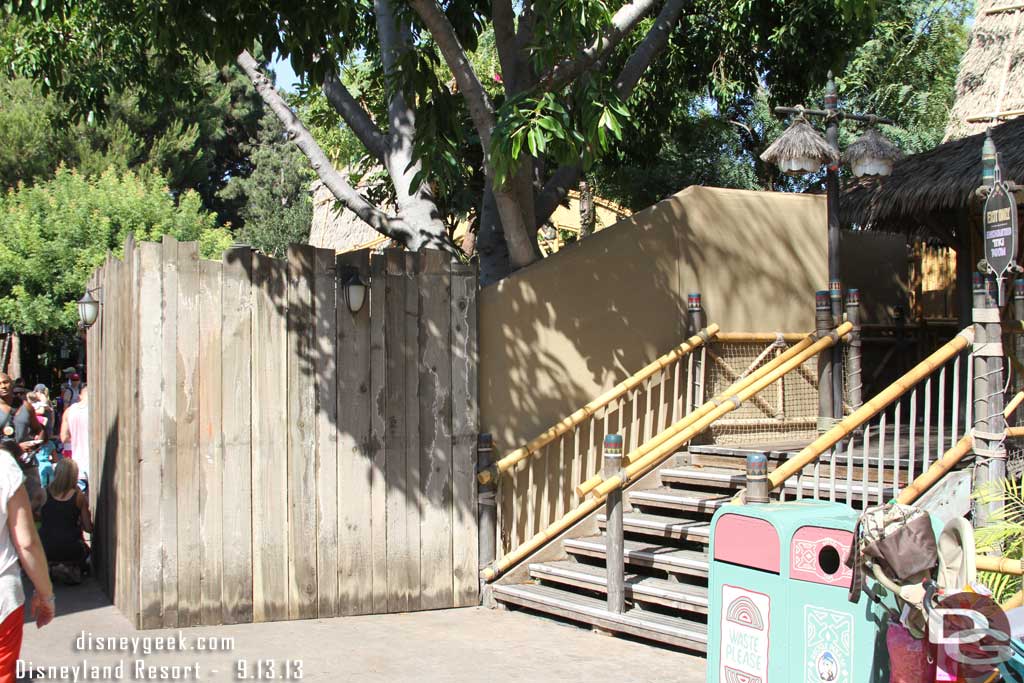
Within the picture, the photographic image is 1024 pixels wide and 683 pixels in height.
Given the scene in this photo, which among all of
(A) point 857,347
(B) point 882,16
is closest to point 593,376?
(A) point 857,347

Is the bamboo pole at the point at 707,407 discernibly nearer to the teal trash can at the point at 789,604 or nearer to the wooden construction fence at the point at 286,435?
the wooden construction fence at the point at 286,435

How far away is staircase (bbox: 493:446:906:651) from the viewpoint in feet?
22.5

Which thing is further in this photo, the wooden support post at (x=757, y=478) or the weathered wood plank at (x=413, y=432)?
the weathered wood plank at (x=413, y=432)

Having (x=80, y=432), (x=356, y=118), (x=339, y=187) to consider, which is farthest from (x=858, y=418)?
(x=80, y=432)

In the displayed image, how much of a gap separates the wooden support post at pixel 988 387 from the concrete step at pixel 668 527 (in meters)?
1.89

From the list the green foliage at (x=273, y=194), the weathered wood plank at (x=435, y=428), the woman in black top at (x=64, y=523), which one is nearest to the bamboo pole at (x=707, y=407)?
the weathered wood plank at (x=435, y=428)

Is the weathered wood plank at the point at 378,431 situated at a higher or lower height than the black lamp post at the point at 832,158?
lower

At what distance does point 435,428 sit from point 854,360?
3.54 m

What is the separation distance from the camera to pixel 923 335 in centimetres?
1062

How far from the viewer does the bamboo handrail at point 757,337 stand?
8.96 meters

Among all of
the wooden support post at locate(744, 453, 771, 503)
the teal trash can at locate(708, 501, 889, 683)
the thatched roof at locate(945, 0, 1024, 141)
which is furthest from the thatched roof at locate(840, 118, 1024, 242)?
the teal trash can at locate(708, 501, 889, 683)

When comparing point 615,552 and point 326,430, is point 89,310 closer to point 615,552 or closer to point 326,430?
point 326,430

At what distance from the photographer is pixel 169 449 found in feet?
23.4

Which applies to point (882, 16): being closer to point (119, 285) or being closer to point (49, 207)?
point (119, 285)
